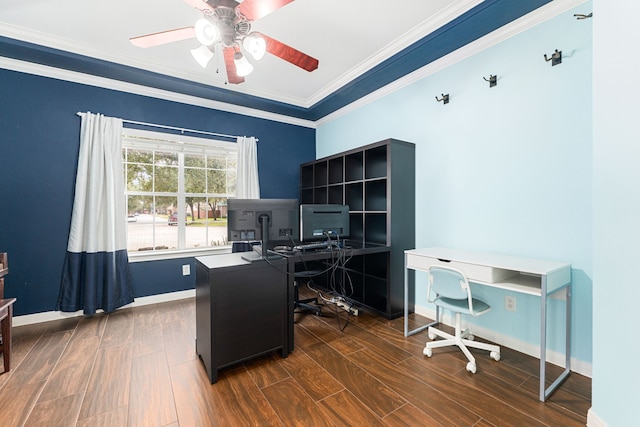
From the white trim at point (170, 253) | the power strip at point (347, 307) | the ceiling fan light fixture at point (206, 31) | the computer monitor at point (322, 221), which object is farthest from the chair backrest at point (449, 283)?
the white trim at point (170, 253)

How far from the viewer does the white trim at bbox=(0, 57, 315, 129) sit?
9.22ft

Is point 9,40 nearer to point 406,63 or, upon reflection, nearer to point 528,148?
point 406,63

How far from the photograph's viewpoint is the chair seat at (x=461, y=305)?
2031mm

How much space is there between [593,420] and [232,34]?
3.08 meters

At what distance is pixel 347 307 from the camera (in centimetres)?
316

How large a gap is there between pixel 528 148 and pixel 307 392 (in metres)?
2.48

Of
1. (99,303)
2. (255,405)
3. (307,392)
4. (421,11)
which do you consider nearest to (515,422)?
(307,392)

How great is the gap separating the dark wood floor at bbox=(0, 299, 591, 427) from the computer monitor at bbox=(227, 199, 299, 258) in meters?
0.96

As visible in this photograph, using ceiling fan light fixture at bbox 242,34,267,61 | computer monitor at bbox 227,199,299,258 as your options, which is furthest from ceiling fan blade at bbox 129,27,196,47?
computer monitor at bbox 227,199,299,258

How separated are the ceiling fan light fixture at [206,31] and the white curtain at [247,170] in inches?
92.9

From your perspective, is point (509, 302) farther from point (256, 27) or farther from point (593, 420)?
point (256, 27)

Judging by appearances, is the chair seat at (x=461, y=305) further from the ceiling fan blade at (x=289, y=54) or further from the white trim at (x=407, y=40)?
the white trim at (x=407, y=40)

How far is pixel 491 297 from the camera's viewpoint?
246 cm

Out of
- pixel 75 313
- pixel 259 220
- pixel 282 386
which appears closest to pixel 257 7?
pixel 259 220
